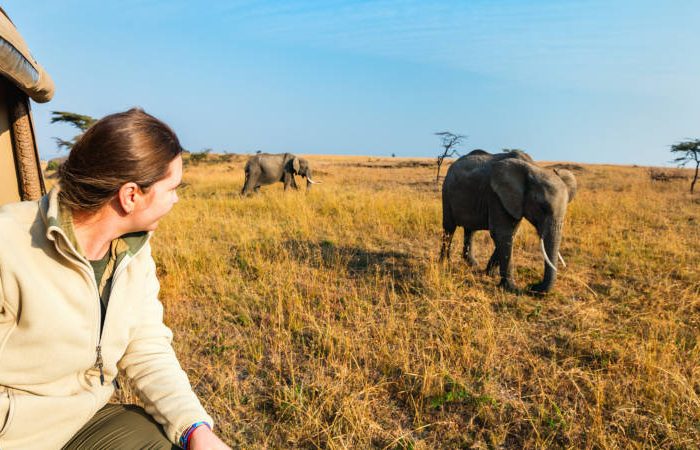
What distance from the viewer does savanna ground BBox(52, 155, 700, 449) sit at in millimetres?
2721

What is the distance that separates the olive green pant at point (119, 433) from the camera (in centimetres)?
164

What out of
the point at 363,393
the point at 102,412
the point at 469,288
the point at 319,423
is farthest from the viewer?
Result: the point at 469,288

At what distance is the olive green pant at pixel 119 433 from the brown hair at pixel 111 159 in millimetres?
936

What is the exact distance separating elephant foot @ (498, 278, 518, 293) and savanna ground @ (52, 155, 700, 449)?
0.20 m

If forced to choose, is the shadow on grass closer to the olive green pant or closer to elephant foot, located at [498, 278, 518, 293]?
elephant foot, located at [498, 278, 518, 293]

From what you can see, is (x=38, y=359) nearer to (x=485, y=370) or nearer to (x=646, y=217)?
(x=485, y=370)

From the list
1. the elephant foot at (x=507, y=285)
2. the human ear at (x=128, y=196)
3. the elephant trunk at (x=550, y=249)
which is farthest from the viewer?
the elephant foot at (x=507, y=285)

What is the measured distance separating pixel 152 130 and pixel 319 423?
6.84 ft

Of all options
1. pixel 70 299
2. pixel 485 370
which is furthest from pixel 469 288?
pixel 70 299

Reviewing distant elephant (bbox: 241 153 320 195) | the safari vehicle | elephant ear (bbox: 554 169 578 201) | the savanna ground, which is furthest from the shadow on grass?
distant elephant (bbox: 241 153 320 195)

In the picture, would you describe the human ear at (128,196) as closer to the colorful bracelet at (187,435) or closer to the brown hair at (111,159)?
the brown hair at (111,159)

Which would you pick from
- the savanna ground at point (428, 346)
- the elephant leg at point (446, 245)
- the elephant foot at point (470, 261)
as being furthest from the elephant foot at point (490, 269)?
the elephant leg at point (446, 245)

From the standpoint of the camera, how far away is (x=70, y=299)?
1.45 meters

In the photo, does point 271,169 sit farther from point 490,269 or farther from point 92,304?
point 92,304
